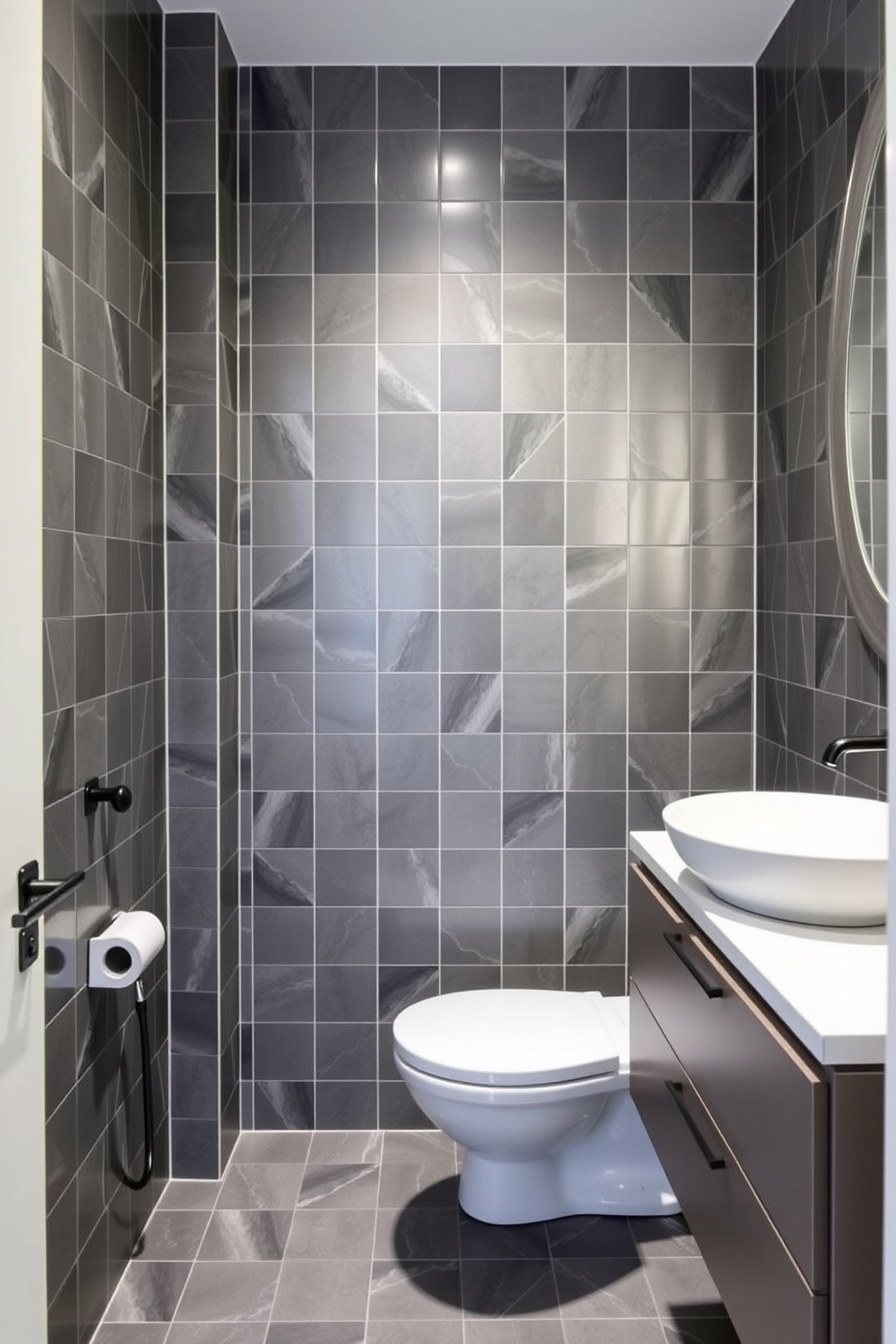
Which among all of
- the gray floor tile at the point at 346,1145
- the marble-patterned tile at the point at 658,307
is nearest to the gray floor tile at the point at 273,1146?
the gray floor tile at the point at 346,1145

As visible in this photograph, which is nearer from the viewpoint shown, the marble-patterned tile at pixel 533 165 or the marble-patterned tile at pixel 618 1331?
the marble-patterned tile at pixel 618 1331

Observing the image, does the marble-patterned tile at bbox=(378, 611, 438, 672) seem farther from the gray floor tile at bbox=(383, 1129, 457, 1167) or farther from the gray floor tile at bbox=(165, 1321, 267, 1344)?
the gray floor tile at bbox=(165, 1321, 267, 1344)

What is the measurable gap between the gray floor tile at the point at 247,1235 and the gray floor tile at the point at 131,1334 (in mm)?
226

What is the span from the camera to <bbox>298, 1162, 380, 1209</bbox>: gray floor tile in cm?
241

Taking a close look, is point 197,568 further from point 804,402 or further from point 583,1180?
point 583,1180

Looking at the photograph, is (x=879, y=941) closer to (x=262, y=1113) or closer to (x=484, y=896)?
(x=484, y=896)

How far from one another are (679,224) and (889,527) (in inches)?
86.5

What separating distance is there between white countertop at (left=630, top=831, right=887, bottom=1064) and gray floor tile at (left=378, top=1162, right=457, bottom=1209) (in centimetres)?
118

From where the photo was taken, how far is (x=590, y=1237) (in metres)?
2.29

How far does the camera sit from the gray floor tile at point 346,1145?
8.62ft

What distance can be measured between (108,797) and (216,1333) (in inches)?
38.8

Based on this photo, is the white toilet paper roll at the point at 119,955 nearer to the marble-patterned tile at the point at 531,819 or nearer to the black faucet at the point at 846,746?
the marble-patterned tile at the point at 531,819

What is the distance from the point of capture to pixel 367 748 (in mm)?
2740

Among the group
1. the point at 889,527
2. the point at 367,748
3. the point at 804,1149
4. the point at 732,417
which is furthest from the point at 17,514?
the point at 732,417
